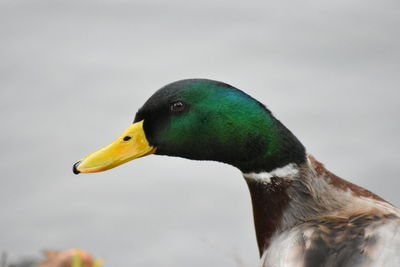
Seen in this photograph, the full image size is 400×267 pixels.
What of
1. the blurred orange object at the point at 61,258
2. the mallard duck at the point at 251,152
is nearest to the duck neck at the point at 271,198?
the mallard duck at the point at 251,152

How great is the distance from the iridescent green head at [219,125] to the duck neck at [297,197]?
0.06 m

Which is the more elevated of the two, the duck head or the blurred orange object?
the duck head

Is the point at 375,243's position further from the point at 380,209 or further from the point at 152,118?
the point at 152,118

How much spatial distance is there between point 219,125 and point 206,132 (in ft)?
0.23

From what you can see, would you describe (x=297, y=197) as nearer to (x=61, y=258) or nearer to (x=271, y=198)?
(x=271, y=198)

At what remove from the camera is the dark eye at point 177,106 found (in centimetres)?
414

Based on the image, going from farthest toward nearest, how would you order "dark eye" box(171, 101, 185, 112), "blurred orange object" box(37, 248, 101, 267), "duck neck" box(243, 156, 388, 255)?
"blurred orange object" box(37, 248, 101, 267)
"dark eye" box(171, 101, 185, 112)
"duck neck" box(243, 156, 388, 255)

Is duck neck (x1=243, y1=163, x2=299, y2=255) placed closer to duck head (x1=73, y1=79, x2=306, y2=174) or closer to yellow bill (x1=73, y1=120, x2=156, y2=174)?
duck head (x1=73, y1=79, x2=306, y2=174)

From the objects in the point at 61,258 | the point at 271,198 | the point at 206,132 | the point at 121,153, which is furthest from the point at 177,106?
the point at 61,258

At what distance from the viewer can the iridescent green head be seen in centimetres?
408

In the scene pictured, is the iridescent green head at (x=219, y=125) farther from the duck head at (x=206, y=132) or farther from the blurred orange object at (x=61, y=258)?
the blurred orange object at (x=61, y=258)

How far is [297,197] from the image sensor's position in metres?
4.05

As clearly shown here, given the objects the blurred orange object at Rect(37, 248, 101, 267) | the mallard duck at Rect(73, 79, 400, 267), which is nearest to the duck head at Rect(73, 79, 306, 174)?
the mallard duck at Rect(73, 79, 400, 267)

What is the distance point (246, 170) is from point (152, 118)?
0.47 metres
